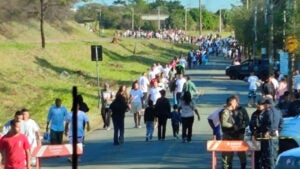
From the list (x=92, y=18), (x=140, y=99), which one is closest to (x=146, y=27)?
(x=92, y=18)

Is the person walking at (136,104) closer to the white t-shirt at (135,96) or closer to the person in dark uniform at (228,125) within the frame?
the white t-shirt at (135,96)

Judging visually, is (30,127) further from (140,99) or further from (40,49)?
(40,49)

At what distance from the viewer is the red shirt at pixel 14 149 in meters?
13.3

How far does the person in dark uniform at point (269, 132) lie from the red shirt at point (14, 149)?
4.79m

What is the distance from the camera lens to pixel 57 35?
3418 inches

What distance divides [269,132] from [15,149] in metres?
5.05

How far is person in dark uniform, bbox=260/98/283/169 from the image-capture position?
15.9 metres

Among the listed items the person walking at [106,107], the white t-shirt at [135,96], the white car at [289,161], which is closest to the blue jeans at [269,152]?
the white car at [289,161]

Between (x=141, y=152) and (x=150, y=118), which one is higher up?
(x=150, y=118)

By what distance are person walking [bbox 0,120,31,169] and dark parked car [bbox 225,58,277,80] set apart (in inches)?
1721

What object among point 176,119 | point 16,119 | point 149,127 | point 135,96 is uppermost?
point 16,119

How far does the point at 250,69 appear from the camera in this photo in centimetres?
5794

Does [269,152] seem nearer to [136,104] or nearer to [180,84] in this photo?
[136,104]

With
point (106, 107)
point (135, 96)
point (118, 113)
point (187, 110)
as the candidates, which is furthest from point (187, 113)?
point (135, 96)
